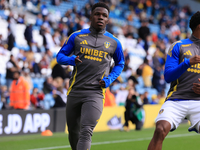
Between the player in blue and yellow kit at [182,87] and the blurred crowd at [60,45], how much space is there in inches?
308

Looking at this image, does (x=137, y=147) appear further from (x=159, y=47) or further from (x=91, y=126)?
(x=159, y=47)

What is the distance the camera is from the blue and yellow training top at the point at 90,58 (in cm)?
490

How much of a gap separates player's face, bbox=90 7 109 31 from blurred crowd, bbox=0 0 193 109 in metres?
7.00

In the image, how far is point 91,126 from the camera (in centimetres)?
470

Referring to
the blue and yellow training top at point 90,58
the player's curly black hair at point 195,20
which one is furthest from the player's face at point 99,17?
the player's curly black hair at point 195,20

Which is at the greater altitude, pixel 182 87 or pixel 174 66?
pixel 174 66

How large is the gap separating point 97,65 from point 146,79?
14.7m

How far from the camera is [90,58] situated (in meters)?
4.94

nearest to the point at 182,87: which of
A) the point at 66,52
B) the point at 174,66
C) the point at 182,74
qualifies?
the point at 182,74

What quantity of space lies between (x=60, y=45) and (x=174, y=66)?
533 inches

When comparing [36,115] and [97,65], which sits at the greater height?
[97,65]

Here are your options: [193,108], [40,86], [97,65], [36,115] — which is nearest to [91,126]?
[97,65]

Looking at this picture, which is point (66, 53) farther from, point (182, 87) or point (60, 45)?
point (60, 45)

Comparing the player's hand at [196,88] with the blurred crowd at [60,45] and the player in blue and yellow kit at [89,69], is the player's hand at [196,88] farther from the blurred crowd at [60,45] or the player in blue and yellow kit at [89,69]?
the blurred crowd at [60,45]
